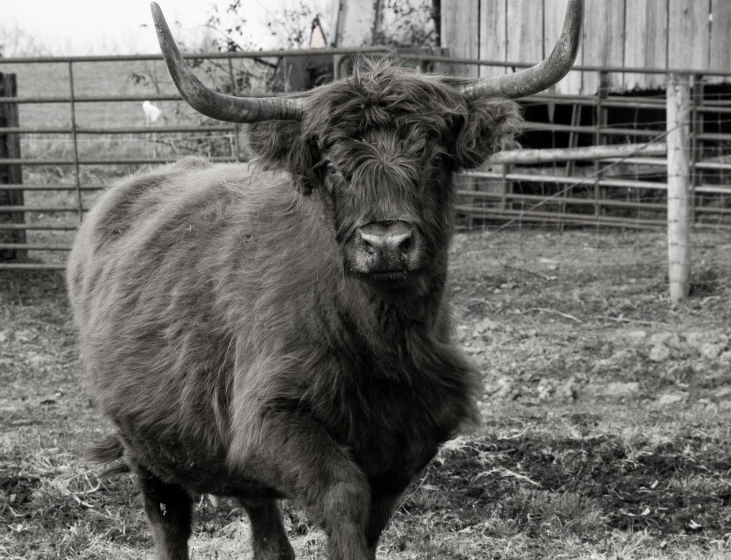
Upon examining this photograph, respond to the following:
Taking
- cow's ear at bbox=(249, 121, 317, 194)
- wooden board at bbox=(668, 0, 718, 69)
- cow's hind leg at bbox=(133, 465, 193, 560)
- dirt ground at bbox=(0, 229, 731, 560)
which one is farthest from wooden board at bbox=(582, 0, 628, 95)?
cow's ear at bbox=(249, 121, 317, 194)

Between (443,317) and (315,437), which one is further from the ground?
(443,317)

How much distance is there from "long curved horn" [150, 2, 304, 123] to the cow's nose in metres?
0.75

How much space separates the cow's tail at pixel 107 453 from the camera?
5.44 metres

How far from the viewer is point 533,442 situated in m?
6.41

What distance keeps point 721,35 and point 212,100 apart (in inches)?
453

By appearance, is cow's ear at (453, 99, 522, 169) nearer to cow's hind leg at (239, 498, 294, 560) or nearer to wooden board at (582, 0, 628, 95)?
cow's hind leg at (239, 498, 294, 560)

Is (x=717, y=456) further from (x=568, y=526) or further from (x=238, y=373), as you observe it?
(x=238, y=373)

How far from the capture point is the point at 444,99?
164 inches

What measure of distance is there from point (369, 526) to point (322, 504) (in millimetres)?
603

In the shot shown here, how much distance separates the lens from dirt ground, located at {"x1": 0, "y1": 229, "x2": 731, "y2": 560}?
5.17 metres

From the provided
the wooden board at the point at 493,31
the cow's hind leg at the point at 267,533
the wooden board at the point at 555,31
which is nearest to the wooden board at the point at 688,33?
the wooden board at the point at 555,31

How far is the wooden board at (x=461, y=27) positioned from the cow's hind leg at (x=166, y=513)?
1026 centimetres

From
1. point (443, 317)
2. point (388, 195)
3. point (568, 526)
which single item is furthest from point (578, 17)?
point (568, 526)

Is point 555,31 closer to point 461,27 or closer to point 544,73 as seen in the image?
point 461,27
